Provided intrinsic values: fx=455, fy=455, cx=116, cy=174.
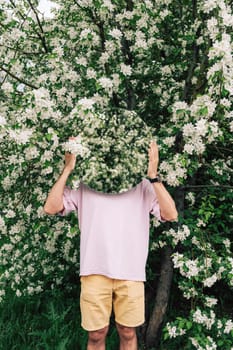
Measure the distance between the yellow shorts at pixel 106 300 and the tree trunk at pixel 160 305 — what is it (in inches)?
54.0

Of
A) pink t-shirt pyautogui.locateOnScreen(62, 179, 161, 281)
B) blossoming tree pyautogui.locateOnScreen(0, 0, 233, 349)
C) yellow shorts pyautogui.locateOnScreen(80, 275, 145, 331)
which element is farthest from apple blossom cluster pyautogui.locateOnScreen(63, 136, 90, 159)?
yellow shorts pyautogui.locateOnScreen(80, 275, 145, 331)

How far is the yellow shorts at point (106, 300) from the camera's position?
279cm

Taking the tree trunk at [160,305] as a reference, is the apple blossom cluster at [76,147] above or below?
above

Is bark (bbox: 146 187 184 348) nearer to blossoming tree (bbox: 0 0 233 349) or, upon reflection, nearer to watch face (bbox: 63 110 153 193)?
blossoming tree (bbox: 0 0 233 349)

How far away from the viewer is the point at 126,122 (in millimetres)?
2879

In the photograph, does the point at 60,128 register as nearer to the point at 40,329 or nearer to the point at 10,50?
the point at 10,50

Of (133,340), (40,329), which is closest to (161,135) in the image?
(133,340)

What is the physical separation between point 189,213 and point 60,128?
5.11 ft

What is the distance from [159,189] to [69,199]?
58cm

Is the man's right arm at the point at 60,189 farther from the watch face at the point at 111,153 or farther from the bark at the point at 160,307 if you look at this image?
the bark at the point at 160,307

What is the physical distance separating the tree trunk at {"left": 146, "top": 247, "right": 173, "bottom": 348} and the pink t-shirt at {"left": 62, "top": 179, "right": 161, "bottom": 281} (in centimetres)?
143

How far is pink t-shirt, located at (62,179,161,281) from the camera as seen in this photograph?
277 cm

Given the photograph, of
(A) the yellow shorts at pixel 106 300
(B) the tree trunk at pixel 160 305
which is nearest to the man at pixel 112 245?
(A) the yellow shorts at pixel 106 300

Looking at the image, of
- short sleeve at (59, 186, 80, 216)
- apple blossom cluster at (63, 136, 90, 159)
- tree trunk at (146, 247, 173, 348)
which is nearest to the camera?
apple blossom cluster at (63, 136, 90, 159)
